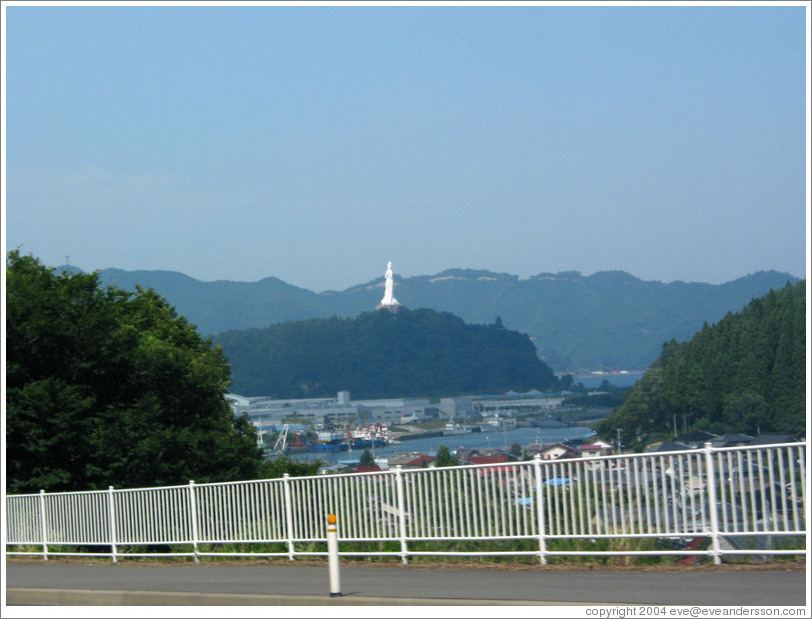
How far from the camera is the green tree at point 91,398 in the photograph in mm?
32938

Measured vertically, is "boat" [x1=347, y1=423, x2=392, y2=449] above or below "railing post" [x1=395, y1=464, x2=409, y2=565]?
below

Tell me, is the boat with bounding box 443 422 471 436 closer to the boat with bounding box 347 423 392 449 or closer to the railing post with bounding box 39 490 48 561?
the boat with bounding box 347 423 392 449

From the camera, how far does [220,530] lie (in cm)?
1677

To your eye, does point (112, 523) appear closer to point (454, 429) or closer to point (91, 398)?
point (91, 398)

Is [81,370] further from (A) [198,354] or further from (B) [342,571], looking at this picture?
(B) [342,571]

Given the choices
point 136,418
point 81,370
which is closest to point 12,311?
point 81,370

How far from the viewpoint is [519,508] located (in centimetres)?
1292

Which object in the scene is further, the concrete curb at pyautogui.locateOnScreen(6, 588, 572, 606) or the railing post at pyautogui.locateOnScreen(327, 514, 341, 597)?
the railing post at pyautogui.locateOnScreen(327, 514, 341, 597)

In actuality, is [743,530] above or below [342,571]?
above

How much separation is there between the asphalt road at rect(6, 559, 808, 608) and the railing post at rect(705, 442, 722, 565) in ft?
0.75

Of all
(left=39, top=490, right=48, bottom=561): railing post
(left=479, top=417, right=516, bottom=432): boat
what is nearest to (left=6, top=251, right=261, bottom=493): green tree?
(left=39, top=490, right=48, bottom=561): railing post

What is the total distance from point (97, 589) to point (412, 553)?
13.4ft

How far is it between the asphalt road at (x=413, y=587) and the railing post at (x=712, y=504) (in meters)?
0.23

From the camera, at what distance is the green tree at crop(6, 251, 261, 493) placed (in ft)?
108
